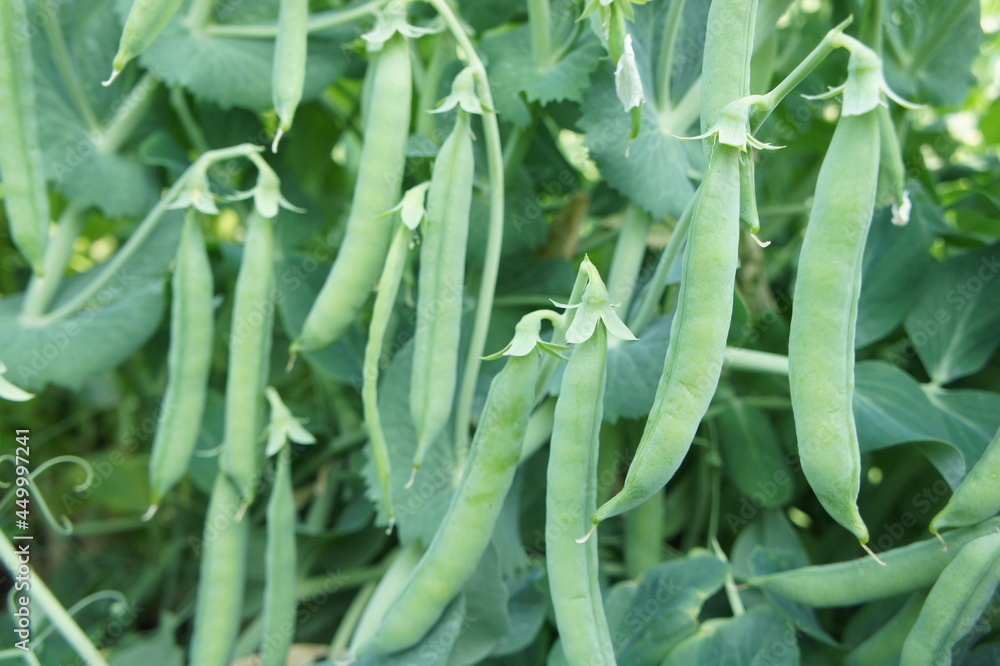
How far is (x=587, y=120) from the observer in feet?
3.18

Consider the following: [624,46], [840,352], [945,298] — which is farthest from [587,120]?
[945,298]

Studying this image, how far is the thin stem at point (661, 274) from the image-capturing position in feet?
2.50

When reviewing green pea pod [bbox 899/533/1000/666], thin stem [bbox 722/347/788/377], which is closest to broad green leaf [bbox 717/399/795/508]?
thin stem [bbox 722/347/788/377]

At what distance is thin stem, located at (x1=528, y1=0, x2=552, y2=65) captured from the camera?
969mm

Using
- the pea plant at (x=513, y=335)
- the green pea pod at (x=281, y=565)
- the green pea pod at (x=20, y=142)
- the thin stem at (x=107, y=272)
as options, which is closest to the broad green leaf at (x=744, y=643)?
the pea plant at (x=513, y=335)

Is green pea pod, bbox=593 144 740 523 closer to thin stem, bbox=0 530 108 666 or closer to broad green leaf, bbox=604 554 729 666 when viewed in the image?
broad green leaf, bbox=604 554 729 666

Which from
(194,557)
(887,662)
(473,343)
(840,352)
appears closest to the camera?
(840,352)

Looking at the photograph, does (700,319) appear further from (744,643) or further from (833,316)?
(744,643)

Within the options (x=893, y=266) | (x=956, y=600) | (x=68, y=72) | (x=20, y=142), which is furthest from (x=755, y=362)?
(x=68, y=72)

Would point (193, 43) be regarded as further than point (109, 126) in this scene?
No

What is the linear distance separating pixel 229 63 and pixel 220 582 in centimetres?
76

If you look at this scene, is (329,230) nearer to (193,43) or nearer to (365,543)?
(193,43)

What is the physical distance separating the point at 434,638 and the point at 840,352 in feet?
1.85

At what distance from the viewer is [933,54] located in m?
1.23
